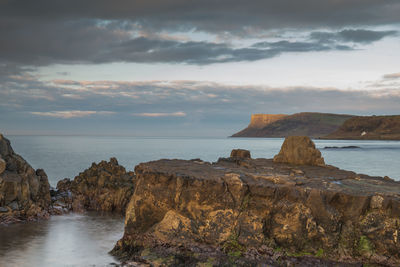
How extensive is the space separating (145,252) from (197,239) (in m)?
1.74

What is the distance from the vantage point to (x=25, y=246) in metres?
13.6

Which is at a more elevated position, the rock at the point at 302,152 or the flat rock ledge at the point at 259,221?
the rock at the point at 302,152

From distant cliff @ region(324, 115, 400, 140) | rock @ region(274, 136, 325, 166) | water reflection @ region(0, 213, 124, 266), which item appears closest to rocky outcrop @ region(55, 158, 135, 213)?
water reflection @ region(0, 213, 124, 266)

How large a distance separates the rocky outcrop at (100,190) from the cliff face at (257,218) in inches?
356

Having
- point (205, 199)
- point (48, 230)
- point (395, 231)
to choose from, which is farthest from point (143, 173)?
point (395, 231)

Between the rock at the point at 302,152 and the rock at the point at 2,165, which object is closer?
the rock at the point at 302,152

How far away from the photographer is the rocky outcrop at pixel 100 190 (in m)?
20.8

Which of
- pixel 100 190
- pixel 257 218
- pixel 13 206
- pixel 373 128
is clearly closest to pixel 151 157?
pixel 100 190

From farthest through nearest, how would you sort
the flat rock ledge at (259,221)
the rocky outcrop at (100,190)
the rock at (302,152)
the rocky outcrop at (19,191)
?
the rocky outcrop at (100,190)
the rocky outcrop at (19,191)
the rock at (302,152)
the flat rock ledge at (259,221)

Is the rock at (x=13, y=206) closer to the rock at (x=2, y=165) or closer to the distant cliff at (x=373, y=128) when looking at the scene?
the rock at (x=2, y=165)

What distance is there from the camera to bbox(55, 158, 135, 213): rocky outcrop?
20828 mm

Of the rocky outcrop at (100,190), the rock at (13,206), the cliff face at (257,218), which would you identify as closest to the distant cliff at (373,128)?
the rocky outcrop at (100,190)

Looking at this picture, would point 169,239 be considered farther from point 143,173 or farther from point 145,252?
point 143,173

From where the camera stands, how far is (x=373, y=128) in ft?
605
